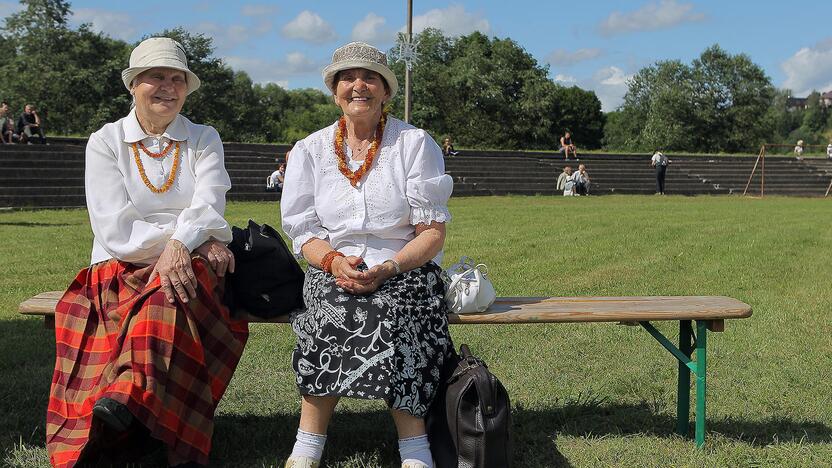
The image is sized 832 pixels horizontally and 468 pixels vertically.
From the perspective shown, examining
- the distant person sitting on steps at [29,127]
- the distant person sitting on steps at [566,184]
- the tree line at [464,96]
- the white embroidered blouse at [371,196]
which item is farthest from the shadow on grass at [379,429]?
the tree line at [464,96]

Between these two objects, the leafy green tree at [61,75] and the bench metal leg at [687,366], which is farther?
the leafy green tree at [61,75]

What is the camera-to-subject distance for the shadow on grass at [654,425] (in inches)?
153

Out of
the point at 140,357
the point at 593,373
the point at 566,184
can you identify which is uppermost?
the point at 140,357


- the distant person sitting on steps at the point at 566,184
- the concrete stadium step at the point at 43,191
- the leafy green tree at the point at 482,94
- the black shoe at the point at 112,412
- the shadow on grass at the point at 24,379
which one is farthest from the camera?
the leafy green tree at the point at 482,94

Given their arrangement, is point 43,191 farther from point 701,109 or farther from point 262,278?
point 701,109

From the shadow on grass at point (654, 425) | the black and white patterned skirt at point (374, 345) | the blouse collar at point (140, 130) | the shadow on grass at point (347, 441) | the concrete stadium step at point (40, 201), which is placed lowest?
the shadow on grass at point (654, 425)

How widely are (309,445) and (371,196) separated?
1.04 metres

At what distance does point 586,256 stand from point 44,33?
48.6 m

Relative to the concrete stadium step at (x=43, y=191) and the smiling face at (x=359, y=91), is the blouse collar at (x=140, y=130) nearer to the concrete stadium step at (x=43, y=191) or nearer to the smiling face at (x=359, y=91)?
the smiling face at (x=359, y=91)

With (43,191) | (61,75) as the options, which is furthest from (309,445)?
(61,75)

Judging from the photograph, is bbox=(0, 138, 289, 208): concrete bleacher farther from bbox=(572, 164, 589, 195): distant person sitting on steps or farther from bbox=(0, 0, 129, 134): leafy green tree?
bbox=(0, 0, 129, 134): leafy green tree

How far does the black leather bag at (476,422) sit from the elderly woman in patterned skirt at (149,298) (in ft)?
3.01

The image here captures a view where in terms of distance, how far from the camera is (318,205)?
3707mm

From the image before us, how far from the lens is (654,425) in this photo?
4070mm
